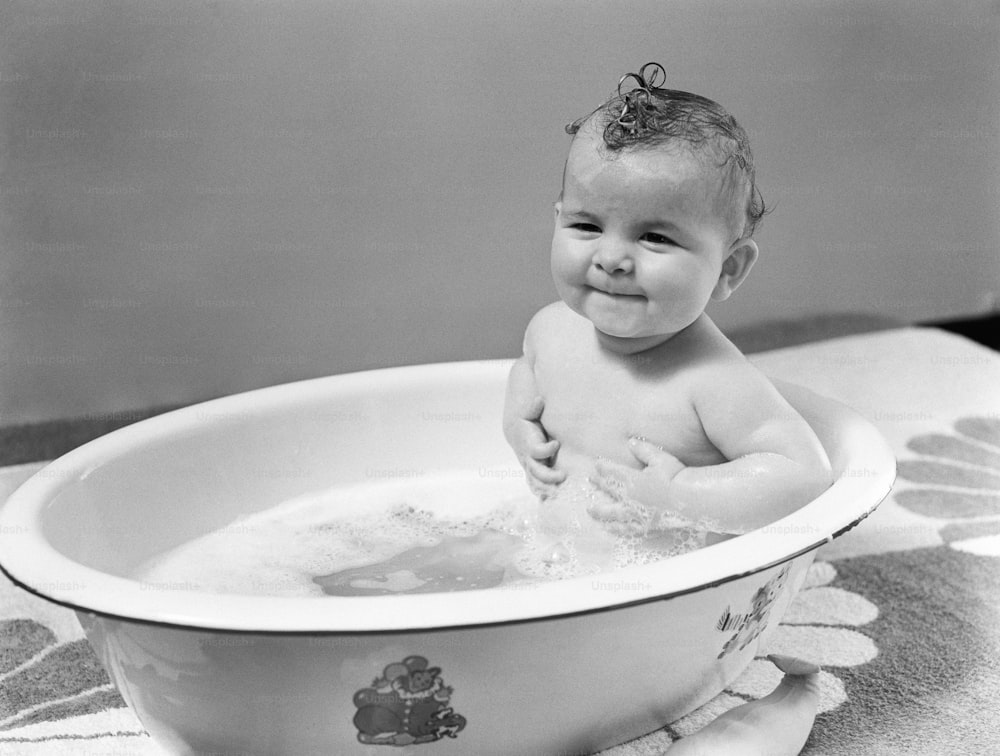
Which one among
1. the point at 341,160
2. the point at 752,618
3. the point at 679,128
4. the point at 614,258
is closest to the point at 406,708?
the point at 752,618

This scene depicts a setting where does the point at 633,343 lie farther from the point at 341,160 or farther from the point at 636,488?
the point at 341,160

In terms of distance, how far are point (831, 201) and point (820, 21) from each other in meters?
0.32

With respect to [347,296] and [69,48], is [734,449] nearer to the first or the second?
[347,296]

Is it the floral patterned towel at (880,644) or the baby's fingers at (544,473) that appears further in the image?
the baby's fingers at (544,473)

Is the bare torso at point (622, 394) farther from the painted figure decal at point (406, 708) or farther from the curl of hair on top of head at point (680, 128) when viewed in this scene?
the painted figure decal at point (406, 708)

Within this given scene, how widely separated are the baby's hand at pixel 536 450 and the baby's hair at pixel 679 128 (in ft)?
0.92

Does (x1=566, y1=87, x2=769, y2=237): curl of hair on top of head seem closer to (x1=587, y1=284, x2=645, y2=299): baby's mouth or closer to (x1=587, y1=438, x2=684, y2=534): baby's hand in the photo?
(x1=587, y1=284, x2=645, y2=299): baby's mouth

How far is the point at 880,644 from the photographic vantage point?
1129 millimetres

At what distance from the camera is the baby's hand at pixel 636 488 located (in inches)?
39.8

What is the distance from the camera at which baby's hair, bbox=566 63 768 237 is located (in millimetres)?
961

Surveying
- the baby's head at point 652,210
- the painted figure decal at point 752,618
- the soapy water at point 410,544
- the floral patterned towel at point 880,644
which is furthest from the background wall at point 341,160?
the painted figure decal at point 752,618

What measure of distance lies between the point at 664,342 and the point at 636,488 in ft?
0.45

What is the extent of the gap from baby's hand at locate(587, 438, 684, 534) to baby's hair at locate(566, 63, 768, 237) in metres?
0.23

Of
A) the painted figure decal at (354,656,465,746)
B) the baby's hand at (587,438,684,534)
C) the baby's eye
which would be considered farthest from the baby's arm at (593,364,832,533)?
the painted figure decal at (354,656,465,746)
